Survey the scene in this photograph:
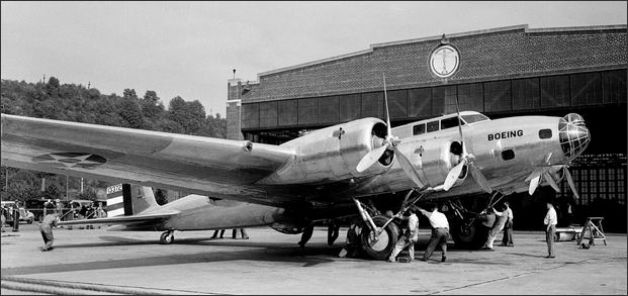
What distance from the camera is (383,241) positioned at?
13.9 m

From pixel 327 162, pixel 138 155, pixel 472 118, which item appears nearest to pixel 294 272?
pixel 327 162

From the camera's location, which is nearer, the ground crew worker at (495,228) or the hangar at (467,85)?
the ground crew worker at (495,228)

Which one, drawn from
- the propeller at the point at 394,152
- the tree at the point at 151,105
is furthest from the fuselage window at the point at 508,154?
the tree at the point at 151,105

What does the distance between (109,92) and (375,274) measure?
232 inches

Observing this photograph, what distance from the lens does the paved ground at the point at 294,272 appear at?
8.97 metres

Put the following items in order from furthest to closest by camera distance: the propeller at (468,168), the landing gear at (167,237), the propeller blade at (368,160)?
1. the landing gear at (167,237)
2. the propeller at (468,168)
3. the propeller blade at (368,160)

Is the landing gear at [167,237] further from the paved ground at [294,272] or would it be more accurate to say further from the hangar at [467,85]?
the hangar at [467,85]

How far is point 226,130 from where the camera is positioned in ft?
123

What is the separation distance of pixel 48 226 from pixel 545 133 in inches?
459

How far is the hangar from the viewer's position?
28.2m

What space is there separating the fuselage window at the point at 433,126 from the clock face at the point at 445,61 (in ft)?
55.7

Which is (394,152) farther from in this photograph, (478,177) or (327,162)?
(478,177)

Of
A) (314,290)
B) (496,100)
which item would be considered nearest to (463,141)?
(314,290)

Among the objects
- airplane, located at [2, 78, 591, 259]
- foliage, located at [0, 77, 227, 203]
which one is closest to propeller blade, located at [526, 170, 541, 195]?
airplane, located at [2, 78, 591, 259]
